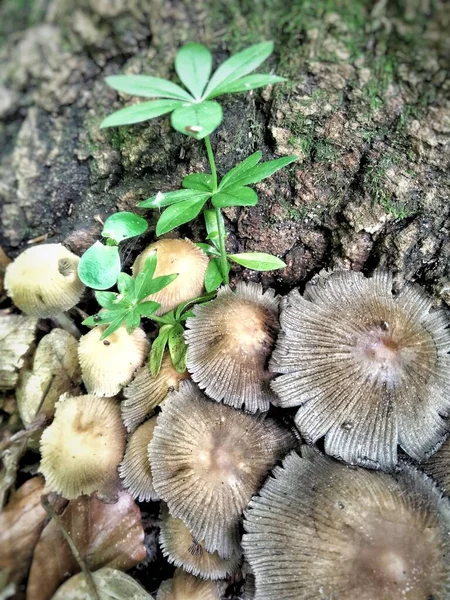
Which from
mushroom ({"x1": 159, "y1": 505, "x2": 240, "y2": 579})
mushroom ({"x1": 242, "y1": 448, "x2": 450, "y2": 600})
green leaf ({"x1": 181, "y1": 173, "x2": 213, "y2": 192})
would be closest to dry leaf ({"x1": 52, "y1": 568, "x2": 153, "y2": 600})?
mushroom ({"x1": 159, "y1": 505, "x2": 240, "y2": 579})

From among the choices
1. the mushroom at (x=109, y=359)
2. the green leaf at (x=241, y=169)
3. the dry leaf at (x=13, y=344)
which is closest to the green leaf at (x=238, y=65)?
the green leaf at (x=241, y=169)

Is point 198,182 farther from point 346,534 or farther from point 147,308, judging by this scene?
point 346,534

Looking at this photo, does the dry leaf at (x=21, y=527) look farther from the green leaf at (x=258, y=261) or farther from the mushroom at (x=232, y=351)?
the green leaf at (x=258, y=261)

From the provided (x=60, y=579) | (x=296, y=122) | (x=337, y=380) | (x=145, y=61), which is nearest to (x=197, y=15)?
(x=145, y=61)

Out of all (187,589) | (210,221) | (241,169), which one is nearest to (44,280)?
(210,221)

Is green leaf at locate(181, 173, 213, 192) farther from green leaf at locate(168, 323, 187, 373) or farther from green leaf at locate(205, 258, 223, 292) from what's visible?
green leaf at locate(168, 323, 187, 373)
